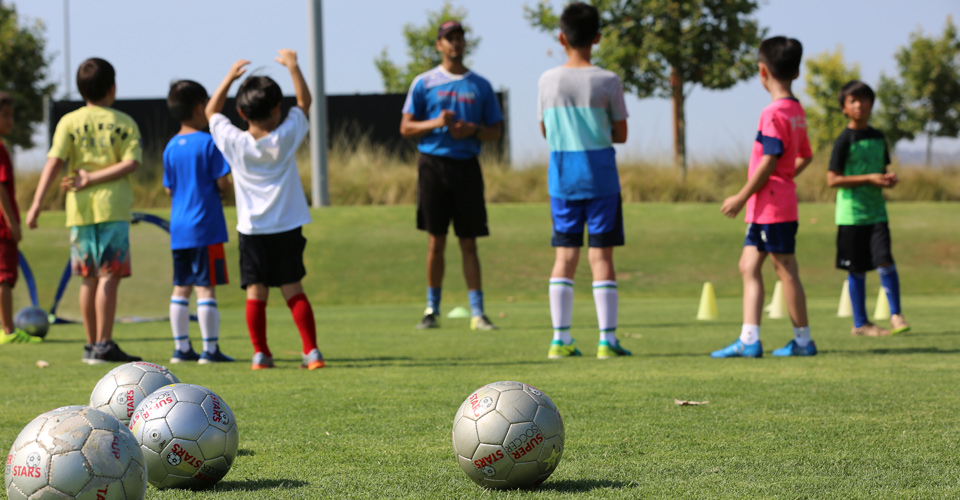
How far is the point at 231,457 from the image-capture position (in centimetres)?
278

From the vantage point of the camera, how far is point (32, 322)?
830 cm

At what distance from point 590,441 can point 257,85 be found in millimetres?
3309

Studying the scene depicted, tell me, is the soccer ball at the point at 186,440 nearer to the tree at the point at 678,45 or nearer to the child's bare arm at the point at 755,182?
the child's bare arm at the point at 755,182

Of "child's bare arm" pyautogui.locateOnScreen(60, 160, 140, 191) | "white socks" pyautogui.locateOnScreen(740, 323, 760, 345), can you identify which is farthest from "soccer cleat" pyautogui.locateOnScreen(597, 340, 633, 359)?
"child's bare arm" pyautogui.locateOnScreen(60, 160, 140, 191)

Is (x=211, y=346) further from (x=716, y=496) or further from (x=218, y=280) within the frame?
(x=716, y=496)

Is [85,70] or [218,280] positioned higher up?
[85,70]

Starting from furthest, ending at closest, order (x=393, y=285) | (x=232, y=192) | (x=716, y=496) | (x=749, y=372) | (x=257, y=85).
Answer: (x=393, y=285)
(x=232, y=192)
(x=257, y=85)
(x=749, y=372)
(x=716, y=496)

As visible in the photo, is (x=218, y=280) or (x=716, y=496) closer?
(x=716, y=496)

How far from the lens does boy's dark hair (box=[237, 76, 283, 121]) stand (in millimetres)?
5465

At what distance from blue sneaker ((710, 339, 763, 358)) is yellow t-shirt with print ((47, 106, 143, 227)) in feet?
13.6

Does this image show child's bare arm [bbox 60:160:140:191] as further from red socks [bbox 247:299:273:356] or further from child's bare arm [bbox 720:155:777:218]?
child's bare arm [bbox 720:155:777:218]

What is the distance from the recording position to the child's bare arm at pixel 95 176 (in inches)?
237

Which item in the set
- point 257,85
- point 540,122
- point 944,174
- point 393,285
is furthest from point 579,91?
point 944,174

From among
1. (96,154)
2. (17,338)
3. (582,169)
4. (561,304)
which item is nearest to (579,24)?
(582,169)
